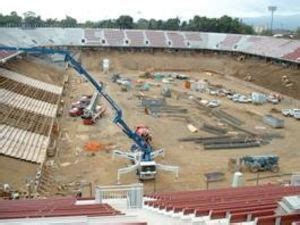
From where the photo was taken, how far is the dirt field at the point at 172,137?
27.2 meters

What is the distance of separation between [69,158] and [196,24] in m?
67.0

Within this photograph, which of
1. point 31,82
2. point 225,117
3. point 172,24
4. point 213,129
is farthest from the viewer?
point 172,24

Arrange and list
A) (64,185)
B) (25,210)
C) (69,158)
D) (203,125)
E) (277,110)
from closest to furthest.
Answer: (25,210) → (64,185) → (69,158) → (203,125) → (277,110)

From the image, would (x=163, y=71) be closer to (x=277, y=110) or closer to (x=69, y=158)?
(x=277, y=110)

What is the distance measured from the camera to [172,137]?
36.1 m

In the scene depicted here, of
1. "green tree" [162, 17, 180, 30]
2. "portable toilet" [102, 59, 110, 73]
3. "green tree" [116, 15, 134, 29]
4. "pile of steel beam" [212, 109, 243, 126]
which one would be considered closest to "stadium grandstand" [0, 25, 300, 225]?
"pile of steel beam" [212, 109, 243, 126]

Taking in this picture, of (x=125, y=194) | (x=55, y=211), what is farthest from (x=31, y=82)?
(x=55, y=211)

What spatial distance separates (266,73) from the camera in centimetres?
6538

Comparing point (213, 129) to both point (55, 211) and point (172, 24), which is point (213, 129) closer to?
point (55, 211)

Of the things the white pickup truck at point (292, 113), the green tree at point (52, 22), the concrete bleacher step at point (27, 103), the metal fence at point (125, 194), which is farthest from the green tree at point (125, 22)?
the metal fence at point (125, 194)

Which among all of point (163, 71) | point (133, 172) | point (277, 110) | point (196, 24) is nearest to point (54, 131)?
point (133, 172)

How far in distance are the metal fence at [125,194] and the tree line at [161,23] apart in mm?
76654

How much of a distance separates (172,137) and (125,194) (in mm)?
22331

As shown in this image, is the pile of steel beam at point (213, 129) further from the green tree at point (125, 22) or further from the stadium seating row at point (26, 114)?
the green tree at point (125, 22)
